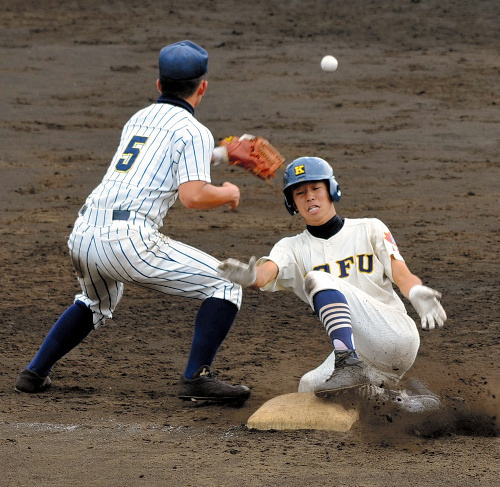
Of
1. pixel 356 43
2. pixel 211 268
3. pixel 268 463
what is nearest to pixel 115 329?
pixel 211 268

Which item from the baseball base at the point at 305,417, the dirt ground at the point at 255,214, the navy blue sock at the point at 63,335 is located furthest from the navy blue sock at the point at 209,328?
the navy blue sock at the point at 63,335

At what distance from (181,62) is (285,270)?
1.08 meters

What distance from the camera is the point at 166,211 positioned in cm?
452

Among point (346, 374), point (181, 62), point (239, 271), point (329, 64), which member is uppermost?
point (329, 64)

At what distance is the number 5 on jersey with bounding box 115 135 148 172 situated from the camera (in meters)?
4.46

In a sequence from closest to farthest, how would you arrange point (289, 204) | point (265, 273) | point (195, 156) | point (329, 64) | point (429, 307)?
point (429, 307) → point (265, 273) → point (195, 156) → point (289, 204) → point (329, 64)

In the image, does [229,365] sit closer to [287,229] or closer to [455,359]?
[455,359]

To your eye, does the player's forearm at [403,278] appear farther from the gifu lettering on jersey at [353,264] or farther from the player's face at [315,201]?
the player's face at [315,201]

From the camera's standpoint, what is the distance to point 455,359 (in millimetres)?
5410

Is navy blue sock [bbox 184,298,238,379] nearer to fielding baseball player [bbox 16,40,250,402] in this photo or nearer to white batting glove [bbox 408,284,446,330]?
fielding baseball player [bbox 16,40,250,402]

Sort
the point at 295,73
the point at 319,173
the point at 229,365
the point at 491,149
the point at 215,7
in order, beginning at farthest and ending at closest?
the point at 215,7
the point at 295,73
the point at 491,149
the point at 229,365
the point at 319,173

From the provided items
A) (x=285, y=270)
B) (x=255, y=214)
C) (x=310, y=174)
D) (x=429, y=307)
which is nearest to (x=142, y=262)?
(x=285, y=270)

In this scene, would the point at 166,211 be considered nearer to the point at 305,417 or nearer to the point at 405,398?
the point at 305,417

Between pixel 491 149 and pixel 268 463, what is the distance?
7018 millimetres
